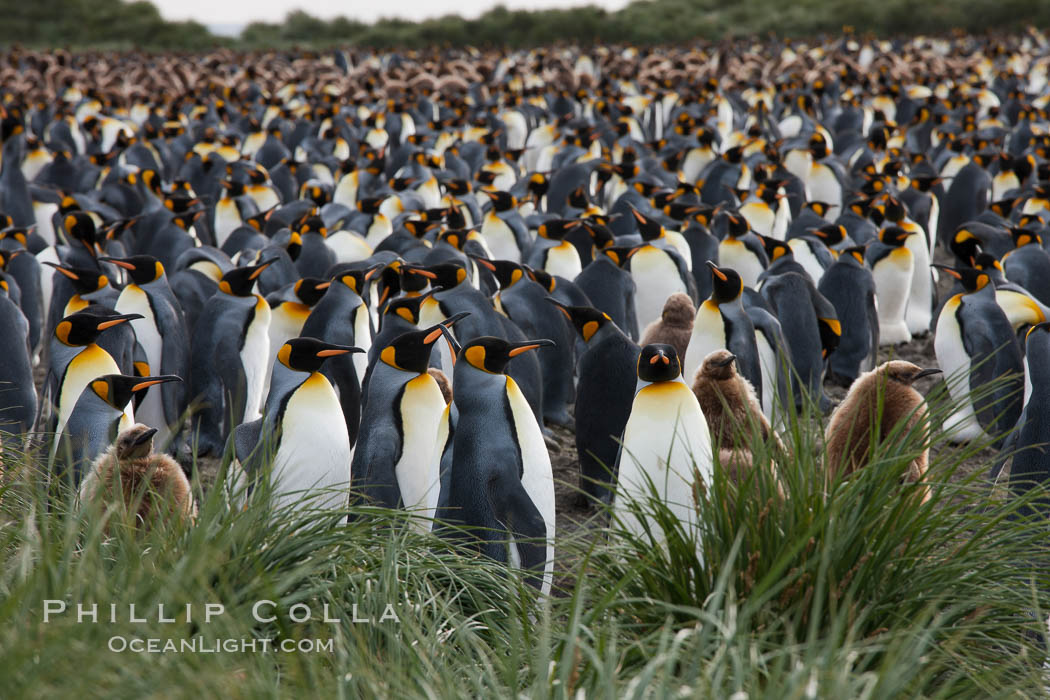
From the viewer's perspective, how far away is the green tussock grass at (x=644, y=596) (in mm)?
2072

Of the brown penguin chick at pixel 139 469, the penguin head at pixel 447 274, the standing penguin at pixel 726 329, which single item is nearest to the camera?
the brown penguin chick at pixel 139 469

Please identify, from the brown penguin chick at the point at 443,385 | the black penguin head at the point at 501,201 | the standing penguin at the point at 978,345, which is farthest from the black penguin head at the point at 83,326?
the black penguin head at the point at 501,201

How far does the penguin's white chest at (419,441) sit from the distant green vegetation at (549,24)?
36.5m

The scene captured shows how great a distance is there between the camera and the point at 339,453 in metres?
4.52

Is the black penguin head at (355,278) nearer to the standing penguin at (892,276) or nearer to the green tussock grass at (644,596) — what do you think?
the green tussock grass at (644,596)

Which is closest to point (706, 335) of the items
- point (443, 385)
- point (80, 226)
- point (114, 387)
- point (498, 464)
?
point (443, 385)

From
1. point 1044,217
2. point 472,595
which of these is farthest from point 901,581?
point 1044,217

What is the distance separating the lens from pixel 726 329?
18.6 feet

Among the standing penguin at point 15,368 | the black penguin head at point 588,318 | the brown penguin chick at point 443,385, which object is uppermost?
the black penguin head at point 588,318

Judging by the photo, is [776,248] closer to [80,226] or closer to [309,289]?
[309,289]

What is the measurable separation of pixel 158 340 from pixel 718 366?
3506mm

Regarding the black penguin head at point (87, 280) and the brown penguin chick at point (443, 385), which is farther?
the black penguin head at point (87, 280)

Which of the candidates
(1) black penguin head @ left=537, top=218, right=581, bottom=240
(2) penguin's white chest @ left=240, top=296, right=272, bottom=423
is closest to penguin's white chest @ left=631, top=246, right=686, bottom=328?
(1) black penguin head @ left=537, top=218, right=581, bottom=240

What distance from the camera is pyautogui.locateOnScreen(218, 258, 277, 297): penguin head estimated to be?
19.8 ft
